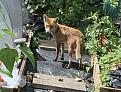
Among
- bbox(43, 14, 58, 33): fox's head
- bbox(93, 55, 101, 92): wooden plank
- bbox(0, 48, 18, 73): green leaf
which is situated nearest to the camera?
bbox(0, 48, 18, 73): green leaf

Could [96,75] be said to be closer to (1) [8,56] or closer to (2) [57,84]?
(2) [57,84]

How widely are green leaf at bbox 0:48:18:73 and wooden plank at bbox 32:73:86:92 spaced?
12.1ft

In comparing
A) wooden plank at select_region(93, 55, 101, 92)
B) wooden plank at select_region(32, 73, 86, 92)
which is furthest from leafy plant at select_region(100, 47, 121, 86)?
wooden plank at select_region(32, 73, 86, 92)

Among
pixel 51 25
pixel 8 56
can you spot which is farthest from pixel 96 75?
pixel 8 56

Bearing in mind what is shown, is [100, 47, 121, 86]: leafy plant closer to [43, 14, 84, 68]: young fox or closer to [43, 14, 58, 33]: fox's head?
[43, 14, 84, 68]: young fox

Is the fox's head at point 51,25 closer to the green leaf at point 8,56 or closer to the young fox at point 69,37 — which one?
the young fox at point 69,37

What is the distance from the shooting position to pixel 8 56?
0.77 meters

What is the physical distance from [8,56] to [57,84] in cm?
378

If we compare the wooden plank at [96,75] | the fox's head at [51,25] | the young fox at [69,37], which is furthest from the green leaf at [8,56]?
the fox's head at [51,25]

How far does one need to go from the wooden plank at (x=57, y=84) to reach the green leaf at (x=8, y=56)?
369 centimetres

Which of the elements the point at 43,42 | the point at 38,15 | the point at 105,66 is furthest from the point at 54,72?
the point at 38,15

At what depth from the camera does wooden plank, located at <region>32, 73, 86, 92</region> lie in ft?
14.6

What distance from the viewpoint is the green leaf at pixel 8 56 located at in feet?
2.53

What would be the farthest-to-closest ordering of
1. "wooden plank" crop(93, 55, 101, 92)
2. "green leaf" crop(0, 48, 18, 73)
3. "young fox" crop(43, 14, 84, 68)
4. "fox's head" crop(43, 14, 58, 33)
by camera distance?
"fox's head" crop(43, 14, 58, 33)
"young fox" crop(43, 14, 84, 68)
"wooden plank" crop(93, 55, 101, 92)
"green leaf" crop(0, 48, 18, 73)
